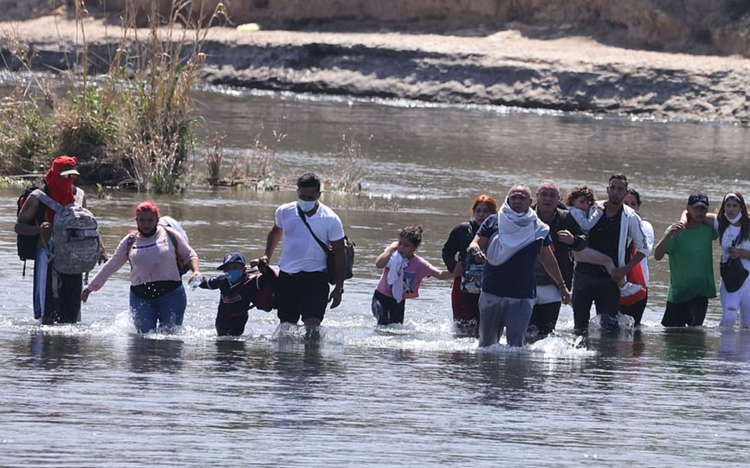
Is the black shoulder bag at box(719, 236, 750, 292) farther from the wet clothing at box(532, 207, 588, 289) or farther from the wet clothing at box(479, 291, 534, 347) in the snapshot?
the wet clothing at box(479, 291, 534, 347)

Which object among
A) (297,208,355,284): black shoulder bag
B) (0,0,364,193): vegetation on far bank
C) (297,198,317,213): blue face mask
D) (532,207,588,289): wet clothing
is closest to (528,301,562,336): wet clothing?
(532,207,588,289): wet clothing

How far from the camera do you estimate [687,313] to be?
11898 millimetres

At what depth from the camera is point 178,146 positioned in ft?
67.5

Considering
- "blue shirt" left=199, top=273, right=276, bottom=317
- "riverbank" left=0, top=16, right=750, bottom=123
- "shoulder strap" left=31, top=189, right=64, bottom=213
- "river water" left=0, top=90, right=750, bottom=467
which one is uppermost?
"riverbank" left=0, top=16, right=750, bottom=123

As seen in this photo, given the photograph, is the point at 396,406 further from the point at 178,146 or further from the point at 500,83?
the point at 500,83

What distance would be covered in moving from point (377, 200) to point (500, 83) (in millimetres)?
33075

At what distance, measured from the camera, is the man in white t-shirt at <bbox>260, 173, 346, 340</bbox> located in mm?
10164

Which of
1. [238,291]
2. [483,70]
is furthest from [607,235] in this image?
[483,70]

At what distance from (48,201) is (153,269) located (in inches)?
36.8

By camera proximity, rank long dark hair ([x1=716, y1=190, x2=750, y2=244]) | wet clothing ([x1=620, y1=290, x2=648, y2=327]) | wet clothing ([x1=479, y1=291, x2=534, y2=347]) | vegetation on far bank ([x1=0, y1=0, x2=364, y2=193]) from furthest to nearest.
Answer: vegetation on far bank ([x1=0, y1=0, x2=364, y2=193]), long dark hair ([x1=716, y1=190, x2=750, y2=244]), wet clothing ([x1=620, y1=290, x2=648, y2=327]), wet clothing ([x1=479, y1=291, x2=534, y2=347])

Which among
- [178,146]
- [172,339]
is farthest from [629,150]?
[172,339]

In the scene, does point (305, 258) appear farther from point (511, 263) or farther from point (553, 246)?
point (553, 246)

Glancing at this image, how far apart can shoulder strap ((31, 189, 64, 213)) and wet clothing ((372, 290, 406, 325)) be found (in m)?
2.63

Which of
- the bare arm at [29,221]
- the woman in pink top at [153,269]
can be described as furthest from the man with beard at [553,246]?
the bare arm at [29,221]
